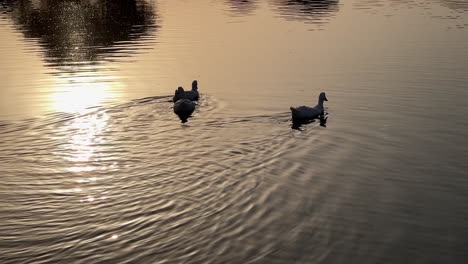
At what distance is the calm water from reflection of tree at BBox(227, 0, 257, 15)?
2328cm

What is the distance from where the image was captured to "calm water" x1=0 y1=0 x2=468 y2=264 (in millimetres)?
13922

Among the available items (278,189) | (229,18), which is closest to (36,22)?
(229,18)

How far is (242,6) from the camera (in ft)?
237

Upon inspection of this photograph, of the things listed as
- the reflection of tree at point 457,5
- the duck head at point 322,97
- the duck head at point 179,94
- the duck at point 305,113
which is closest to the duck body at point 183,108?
the duck head at point 179,94

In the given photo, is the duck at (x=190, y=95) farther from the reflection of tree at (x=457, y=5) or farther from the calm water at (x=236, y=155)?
the reflection of tree at (x=457, y=5)

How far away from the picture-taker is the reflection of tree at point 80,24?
44.1m

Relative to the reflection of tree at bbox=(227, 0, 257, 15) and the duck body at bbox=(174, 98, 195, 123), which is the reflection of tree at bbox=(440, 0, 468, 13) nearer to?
the reflection of tree at bbox=(227, 0, 257, 15)

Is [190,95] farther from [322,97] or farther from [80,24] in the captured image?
[80,24]

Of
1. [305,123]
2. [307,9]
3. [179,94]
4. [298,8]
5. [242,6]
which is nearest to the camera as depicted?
[305,123]

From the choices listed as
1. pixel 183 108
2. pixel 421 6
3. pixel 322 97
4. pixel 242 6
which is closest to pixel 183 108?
pixel 183 108

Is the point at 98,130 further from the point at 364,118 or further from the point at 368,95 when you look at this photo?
the point at 368,95

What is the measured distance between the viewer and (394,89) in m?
29.7

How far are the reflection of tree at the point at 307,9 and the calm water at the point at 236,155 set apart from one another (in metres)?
17.8

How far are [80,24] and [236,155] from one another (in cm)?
4403
